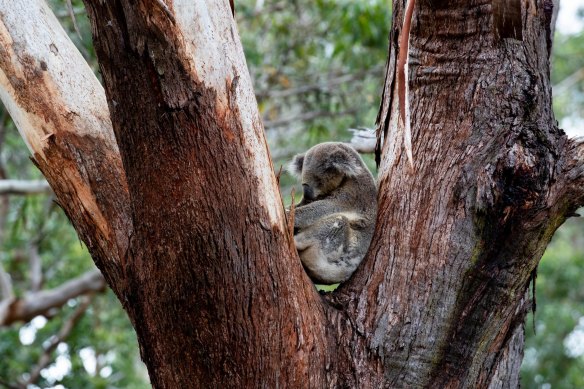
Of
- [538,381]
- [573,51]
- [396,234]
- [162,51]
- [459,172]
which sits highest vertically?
[162,51]

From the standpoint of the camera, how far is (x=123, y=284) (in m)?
2.45

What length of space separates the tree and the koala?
0.35 meters

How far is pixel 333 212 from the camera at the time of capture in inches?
136

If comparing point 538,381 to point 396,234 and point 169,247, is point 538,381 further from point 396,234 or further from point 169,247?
point 169,247

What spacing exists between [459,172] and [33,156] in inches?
60.9

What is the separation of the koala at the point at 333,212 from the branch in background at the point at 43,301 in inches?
176

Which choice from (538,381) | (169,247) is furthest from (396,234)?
(538,381)

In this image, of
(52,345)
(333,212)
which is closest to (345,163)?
(333,212)

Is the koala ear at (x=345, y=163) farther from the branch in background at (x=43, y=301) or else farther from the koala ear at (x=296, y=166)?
the branch in background at (x=43, y=301)

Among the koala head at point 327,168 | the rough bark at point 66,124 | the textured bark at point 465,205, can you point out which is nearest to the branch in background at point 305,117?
the koala head at point 327,168

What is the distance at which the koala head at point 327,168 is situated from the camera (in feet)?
11.6

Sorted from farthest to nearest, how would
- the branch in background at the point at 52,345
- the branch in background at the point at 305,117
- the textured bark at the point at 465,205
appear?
the branch in background at the point at 305,117 < the branch in background at the point at 52,345 < the textured bark at the point at 465,205

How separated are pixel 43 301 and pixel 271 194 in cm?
585

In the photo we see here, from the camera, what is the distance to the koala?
3.09 m
